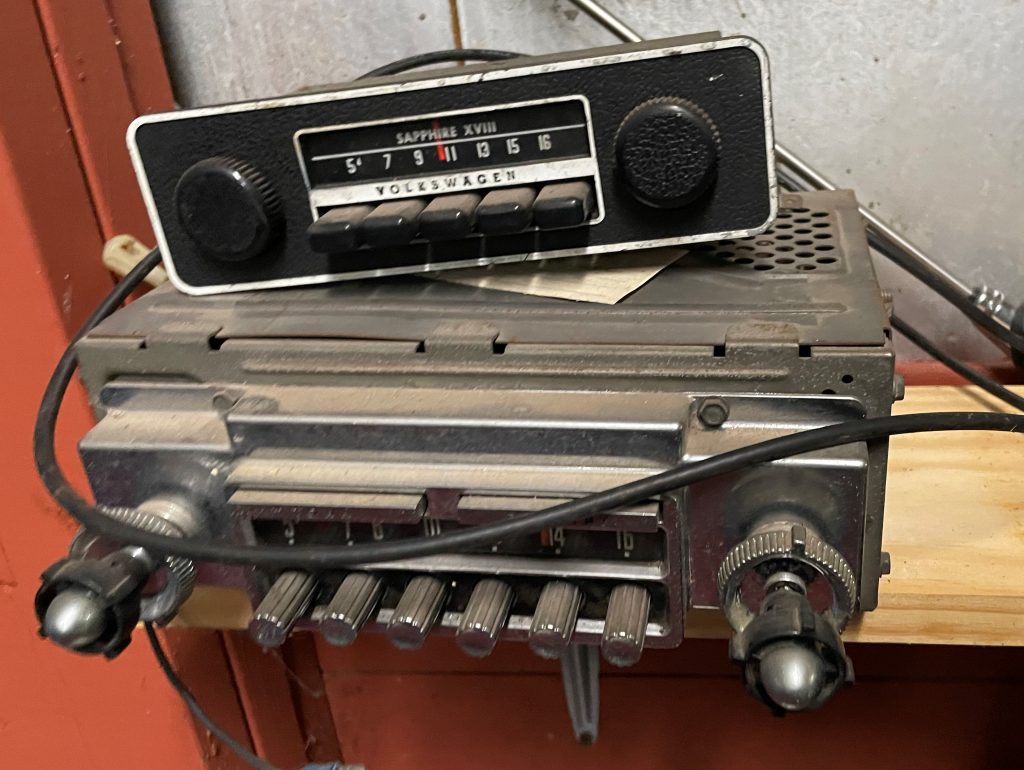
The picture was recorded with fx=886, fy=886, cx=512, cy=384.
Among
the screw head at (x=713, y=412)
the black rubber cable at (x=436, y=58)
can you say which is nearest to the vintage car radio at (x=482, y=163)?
the screw head at (x=713, y=412)

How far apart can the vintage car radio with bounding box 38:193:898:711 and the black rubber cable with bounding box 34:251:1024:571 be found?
1cm

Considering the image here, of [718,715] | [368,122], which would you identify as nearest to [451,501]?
[368,122]

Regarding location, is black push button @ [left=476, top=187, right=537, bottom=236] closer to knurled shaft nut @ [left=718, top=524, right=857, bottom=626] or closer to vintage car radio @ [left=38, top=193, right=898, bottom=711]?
vintage car radio @ [left=38, top=193, right=898, bottom=711]

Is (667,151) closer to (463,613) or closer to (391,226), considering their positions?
(391,226)

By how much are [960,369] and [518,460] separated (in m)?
0.43

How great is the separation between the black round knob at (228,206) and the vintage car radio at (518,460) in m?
0.05

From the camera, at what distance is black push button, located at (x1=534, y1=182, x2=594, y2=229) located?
46 cm

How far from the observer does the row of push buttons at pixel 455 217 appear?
46cm

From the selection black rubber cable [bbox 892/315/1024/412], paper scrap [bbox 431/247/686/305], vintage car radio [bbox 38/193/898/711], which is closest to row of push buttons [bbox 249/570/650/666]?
vintage car radio [bbox 38/193/898/711]

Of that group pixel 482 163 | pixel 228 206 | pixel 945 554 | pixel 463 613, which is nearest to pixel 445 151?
pixel 482 163

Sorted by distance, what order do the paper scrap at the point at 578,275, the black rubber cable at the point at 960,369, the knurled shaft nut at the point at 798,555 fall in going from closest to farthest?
the knurled shaft nut at the point at 798,555, the paper scrap at the point at 578,275, the black rubber cable at the point at 960,369

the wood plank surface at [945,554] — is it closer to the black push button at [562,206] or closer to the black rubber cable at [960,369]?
the black rubber cable at [960,369]

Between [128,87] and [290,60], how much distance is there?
5.4 inches

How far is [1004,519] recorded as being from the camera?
1.75 feet
